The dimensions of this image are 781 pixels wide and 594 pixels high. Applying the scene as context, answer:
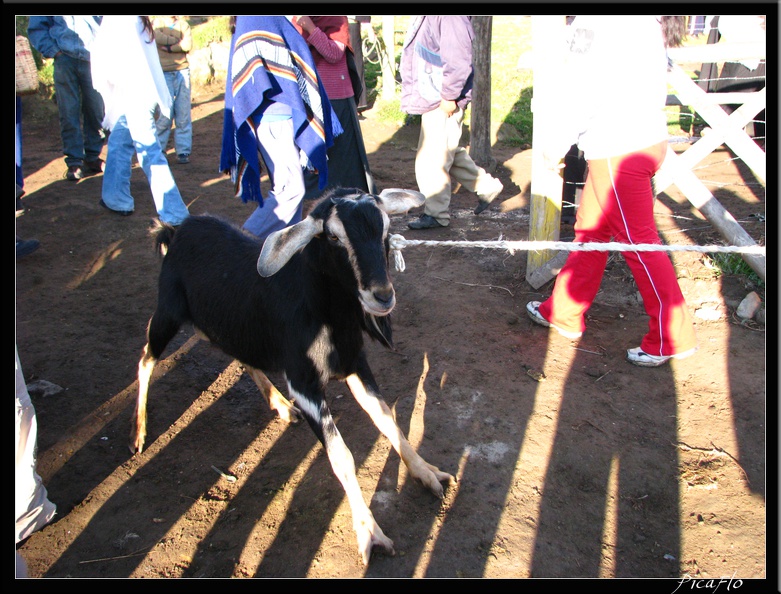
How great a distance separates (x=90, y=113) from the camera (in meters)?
8.20

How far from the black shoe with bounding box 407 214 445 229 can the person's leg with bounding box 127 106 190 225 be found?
2.47 metres

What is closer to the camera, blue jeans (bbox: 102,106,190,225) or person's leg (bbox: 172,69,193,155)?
blue jeans (bbox: 102,106,190,225)

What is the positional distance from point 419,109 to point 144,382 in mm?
3999

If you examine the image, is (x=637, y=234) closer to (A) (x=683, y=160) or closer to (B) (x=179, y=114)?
(A) (x=683, y=160)

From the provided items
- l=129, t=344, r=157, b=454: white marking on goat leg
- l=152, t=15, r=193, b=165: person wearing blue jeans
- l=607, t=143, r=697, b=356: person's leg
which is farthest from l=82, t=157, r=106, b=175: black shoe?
l=607, t=143, r=697, b=356: person's leg

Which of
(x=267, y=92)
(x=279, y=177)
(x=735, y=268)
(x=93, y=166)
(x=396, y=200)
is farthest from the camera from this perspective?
(x=93, y=166)

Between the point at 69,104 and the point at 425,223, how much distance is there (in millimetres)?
5045

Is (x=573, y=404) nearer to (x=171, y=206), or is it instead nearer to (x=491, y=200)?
(x=491, y=200)

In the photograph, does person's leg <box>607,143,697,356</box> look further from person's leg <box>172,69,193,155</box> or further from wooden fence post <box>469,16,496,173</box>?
person's leg <box>172,69,193,155</box>

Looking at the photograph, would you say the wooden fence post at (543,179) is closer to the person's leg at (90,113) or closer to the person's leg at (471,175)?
the person's leg at (471,175)

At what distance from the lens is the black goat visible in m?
2.82

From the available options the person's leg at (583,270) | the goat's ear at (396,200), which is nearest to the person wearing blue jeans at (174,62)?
the goat's ear at (396,200)

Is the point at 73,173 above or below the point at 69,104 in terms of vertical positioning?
below
